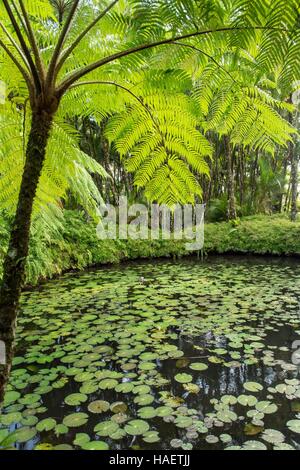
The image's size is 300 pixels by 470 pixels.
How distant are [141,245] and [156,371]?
542 cm

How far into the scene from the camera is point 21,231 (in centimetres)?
111

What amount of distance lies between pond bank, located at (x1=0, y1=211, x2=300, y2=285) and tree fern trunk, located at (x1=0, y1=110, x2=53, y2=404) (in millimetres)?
4233

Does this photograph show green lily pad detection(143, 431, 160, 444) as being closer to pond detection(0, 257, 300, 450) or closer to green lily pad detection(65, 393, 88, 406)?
pond detection(0, 257, 300, 450)

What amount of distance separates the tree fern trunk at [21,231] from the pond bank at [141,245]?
4233 mm

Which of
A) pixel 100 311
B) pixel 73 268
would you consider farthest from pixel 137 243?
pixel 100 311

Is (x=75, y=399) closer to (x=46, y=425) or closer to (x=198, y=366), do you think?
(x=46, y=425)

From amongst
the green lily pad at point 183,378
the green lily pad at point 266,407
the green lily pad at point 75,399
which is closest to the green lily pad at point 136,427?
the green lily pad at point 75,399

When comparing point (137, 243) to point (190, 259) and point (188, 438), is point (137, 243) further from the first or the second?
point (188, 438)

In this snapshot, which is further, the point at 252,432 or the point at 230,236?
the point at 230,236

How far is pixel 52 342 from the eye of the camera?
3.02 m

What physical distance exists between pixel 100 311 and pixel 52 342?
0.90 metres

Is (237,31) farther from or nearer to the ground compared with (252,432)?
farther from the ground

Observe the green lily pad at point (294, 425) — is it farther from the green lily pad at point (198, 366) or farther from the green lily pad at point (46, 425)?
the green lily pad at point (46, 425)

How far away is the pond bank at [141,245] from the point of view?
596cm
